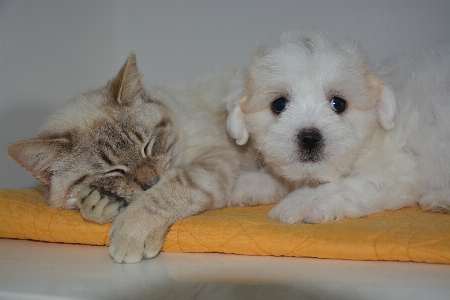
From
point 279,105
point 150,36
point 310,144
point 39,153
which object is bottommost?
point 39,153

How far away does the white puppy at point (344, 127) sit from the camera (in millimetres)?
1952

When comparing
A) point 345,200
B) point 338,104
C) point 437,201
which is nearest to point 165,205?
point 345,200

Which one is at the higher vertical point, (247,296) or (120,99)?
(120,99)

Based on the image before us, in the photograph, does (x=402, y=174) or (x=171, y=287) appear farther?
(x=402, y=174)

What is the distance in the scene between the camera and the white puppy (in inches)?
76.9

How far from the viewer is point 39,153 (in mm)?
2076

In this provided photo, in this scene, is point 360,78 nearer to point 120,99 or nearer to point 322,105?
point 322,105

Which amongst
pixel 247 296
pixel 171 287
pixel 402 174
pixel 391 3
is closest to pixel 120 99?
pixel 171 287

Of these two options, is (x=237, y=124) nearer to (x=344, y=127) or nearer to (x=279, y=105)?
(x=279, y=105)

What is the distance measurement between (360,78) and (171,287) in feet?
4.13

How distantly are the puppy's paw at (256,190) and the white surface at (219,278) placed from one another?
57 cm

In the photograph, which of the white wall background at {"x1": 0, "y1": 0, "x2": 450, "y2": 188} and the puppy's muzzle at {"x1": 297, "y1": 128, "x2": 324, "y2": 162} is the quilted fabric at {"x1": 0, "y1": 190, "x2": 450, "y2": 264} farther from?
the white wall background at {"x1": 0, "y1": 0, "x2": 450, "y2": 188}

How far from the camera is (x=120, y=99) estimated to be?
224cm

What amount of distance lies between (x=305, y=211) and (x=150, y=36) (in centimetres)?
217
